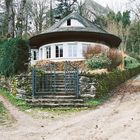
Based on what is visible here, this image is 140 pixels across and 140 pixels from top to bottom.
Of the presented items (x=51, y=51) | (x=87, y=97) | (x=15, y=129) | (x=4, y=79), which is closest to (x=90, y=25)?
(x=51, y=51)

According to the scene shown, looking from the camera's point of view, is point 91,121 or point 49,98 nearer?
point 91,121

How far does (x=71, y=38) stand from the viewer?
34844 mm

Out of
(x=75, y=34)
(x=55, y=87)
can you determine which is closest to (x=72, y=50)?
(x=75, y=34)

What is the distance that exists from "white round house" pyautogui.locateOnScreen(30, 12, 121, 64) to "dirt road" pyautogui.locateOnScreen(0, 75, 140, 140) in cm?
1689

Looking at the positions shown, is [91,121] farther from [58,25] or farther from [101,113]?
[58,25]

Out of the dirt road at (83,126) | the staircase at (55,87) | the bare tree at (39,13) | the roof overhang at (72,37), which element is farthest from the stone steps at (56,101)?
the bare tree at (39,13)

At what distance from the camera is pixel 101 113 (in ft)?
54.5

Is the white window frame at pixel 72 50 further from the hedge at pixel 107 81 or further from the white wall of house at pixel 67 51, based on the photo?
the hedge at pixel 107 81

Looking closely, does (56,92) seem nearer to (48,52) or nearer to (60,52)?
(60,52)

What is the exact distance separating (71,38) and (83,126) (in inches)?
860

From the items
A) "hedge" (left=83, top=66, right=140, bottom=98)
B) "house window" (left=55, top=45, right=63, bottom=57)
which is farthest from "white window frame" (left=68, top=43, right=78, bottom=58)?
"hedge" (left=83, top=66, right=140, bottom=98)

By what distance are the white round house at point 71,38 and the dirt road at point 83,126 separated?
16885 millimetres

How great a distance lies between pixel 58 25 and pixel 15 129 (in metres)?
23.2

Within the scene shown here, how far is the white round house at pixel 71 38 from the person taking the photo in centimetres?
3416
